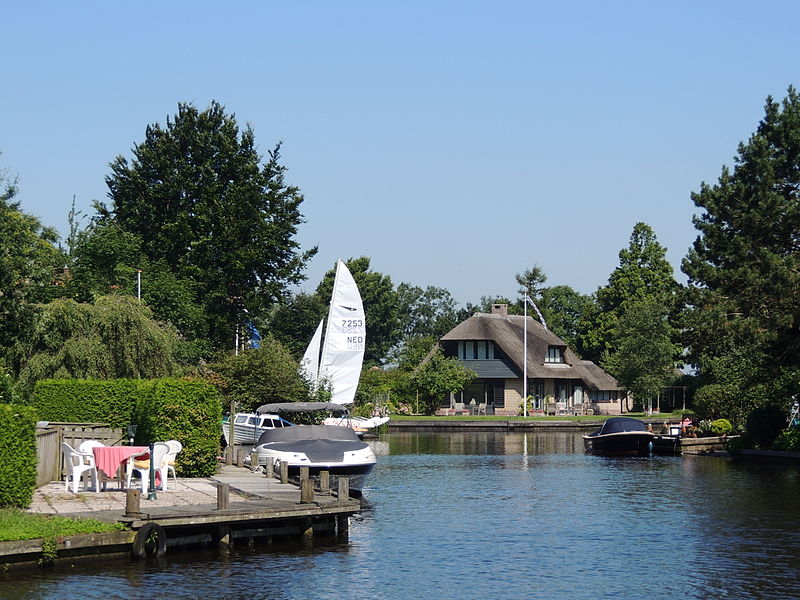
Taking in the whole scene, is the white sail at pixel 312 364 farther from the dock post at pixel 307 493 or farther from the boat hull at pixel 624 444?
the dock post at pixel 307 493

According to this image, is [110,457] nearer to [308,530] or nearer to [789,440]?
[308,530]

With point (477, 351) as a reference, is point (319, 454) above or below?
below

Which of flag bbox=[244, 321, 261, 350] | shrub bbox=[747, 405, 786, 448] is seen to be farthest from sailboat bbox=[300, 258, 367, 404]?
shrub bbox=[747, 405, 786, 448]

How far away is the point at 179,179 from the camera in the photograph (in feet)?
238

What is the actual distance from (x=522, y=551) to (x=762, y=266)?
27787 millimetres

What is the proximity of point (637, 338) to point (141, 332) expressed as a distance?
2154 inches

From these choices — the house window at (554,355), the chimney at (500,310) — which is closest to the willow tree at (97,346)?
the house window at (554,355)

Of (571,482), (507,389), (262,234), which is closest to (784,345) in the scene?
(571,482)

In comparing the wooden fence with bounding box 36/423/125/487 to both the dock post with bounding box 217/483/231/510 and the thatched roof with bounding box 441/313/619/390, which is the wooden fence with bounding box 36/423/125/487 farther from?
the thatched roof with bounding box 441/313/619/390

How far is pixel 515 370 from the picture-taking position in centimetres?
10012

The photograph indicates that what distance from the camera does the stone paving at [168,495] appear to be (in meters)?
25.6

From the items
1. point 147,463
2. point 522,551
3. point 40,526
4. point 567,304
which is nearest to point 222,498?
point 147,463

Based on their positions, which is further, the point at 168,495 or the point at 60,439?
the point at 60,439

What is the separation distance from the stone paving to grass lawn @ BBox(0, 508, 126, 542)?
1.19m
